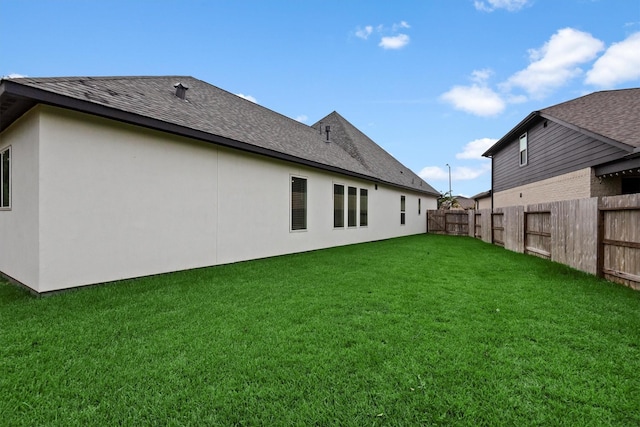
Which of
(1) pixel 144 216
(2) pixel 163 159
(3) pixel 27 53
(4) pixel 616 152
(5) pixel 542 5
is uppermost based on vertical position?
(5) pixel 542 5

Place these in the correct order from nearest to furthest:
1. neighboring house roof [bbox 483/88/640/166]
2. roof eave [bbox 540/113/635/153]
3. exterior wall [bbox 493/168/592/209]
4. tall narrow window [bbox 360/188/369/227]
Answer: roof eave [bbox 540/113/635/153], neighboring house roof [bbox 483/88/640/166], exterior wall [bbox 493/168/592/209], tall narrow window [bbox 360/188/369/227]

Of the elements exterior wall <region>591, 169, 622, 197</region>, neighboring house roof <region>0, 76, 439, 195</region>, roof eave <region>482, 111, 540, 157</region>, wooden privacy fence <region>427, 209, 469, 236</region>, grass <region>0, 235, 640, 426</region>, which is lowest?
grass <region>0, 235, 640, 426</region>

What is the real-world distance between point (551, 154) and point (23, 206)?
14.3 metres

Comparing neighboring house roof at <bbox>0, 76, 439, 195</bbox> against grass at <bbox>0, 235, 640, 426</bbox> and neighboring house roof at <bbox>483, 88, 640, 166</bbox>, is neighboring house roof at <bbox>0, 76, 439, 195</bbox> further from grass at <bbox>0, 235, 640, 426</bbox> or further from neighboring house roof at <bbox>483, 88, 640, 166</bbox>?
neighboring house roof at <bbox>483, 88, 640, 166</bbox>

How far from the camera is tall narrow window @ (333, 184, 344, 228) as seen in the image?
1066cm

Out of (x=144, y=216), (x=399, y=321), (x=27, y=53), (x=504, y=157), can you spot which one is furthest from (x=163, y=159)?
(x=504, y=157)

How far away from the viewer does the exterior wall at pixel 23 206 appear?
4.38 meters

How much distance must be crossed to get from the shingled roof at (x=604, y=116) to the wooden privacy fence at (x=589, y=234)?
255 cm

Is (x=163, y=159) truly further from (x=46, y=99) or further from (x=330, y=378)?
(x=330, y=378)

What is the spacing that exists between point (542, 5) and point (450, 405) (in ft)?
43.9

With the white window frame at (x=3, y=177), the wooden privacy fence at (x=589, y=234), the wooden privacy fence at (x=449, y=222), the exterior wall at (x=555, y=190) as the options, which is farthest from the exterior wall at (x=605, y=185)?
the white window frame at (x=3, y=177)

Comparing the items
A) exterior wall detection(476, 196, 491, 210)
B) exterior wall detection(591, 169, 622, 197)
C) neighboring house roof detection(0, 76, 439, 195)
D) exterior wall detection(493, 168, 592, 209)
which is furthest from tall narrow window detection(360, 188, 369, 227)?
exterior wall detection(476, 196, 491, 210)

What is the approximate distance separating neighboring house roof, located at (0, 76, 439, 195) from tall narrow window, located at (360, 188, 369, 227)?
2.16ft

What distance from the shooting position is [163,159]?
5.68 meters
